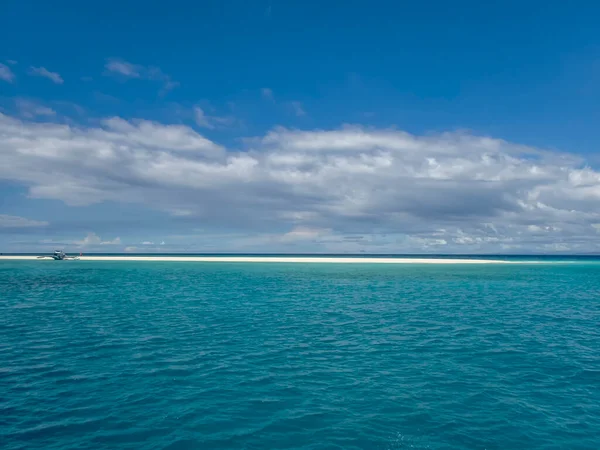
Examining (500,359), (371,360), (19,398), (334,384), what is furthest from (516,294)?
(19,398)

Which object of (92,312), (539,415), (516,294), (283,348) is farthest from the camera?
(516,294)

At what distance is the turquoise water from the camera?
47.6 feet

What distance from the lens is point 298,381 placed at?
65.3ft

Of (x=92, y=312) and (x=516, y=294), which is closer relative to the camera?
(x=92, y=312)

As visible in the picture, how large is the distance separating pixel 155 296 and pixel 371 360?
41445mm

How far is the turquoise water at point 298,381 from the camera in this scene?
47.6ft

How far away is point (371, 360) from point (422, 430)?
881cm

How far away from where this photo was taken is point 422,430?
1488cm

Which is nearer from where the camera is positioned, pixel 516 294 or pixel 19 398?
pixel 19 398

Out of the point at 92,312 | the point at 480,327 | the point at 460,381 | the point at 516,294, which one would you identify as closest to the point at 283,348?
the point at 460,381

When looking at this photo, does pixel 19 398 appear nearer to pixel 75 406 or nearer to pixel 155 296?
pixel 75 406

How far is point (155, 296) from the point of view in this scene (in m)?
55.8

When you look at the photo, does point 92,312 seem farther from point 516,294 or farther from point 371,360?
point 516,294

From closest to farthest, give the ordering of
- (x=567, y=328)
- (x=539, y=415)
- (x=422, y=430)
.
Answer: (x=422, y=430)
(x=539, y=415)
(x=567, y=328)
